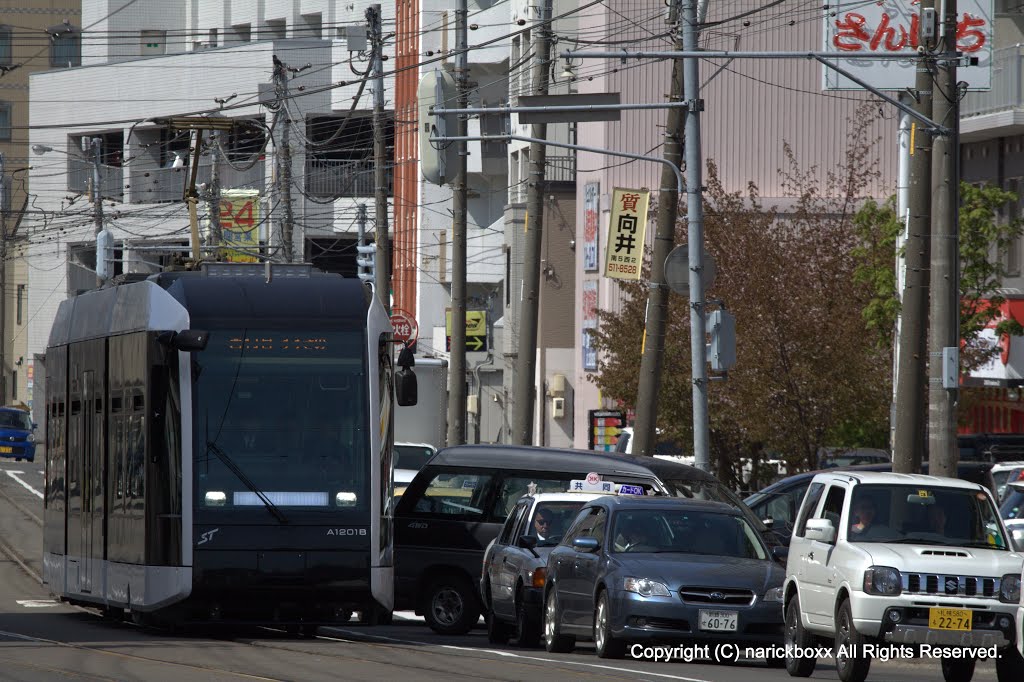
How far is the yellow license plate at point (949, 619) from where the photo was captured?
47.1 ft

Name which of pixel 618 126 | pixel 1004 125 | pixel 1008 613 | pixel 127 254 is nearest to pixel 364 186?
pixel 127 254

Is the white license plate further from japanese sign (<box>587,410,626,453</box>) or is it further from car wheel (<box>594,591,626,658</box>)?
japanese sign (<box>587,410,626,453</box>)

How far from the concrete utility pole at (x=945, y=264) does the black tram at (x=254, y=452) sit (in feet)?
19.4

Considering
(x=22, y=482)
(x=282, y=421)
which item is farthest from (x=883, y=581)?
(x=22, y=482)

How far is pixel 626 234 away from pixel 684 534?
26.4 meters

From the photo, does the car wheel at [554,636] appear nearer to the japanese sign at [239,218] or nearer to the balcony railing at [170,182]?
the japanese sign at [239,218]

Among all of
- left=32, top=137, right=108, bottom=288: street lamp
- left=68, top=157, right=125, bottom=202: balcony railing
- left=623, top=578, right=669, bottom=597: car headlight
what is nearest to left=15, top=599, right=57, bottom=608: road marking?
left=623, top=578, right=669, bottom=597: car headlight

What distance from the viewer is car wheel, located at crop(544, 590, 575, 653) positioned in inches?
697

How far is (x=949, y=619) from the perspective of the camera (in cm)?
1435

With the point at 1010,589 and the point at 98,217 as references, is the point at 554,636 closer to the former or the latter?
the point at 1010,589

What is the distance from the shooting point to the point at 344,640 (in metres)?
18.5

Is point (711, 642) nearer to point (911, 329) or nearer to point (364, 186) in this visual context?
point (911, 329)

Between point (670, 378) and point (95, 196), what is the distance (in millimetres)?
44032

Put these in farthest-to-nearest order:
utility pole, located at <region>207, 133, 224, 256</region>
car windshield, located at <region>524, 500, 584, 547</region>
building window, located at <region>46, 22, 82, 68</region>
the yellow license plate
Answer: building window, located at <region>46, 22, 82, 68</region> < utility pole, located at <region>207, 133, 224, 256</region> < car windshield, located at <region>524, 500, 584, 547</region> < the yellow license plate
